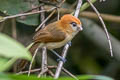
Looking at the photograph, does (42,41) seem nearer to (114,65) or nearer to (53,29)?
(53,29)

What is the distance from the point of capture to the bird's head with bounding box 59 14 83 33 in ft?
9.03

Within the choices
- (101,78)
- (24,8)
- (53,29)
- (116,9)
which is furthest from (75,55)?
(101,78)

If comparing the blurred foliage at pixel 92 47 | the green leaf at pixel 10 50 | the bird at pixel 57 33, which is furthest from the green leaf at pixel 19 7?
the green leaf at pixel 10 50

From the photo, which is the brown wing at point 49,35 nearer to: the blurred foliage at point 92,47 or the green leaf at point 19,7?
the green leaf at point 19,7

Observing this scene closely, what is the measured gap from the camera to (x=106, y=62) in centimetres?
474

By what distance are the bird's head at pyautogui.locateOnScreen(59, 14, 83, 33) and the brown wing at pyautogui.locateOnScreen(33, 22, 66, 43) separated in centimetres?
8

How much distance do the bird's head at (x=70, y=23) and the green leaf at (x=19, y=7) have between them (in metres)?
0.28

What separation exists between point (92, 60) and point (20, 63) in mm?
2338

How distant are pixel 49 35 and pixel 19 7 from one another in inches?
15.3

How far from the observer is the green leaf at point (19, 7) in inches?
104

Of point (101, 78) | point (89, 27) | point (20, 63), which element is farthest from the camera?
point (89, 27)

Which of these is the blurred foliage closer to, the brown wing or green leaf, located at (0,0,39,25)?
the brown wing

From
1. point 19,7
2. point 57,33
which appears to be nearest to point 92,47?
point 57,33

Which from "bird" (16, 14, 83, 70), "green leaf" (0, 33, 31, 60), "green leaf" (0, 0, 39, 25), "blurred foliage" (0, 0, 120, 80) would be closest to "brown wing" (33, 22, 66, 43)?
"bird" (16, 14, 83, 70)
